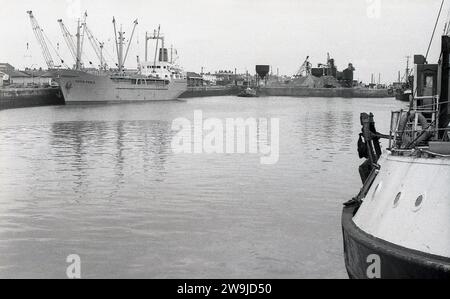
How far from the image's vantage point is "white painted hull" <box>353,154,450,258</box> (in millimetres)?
9406

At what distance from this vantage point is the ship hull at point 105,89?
106 metres

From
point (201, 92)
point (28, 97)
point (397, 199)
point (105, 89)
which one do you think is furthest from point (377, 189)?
point (201, 92)

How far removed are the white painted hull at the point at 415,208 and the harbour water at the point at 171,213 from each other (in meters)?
2.55

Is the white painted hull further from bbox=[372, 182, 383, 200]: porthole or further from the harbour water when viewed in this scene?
the harbour water

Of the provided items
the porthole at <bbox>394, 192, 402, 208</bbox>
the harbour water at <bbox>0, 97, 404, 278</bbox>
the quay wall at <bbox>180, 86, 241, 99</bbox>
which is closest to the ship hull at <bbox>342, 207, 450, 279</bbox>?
the porthole at <bbox>394, 192, 402, 208</bbox>

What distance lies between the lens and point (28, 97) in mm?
92562

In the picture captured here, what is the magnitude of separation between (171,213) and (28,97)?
80484 mm

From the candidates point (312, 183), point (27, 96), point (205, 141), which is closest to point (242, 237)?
point (312, 183)

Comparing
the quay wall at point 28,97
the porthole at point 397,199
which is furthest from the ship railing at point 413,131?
the quay wall at point 28,97

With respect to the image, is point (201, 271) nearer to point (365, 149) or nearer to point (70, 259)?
point (70, 259)

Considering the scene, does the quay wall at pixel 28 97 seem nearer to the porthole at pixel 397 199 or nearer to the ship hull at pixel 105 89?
the ship hull at pixel 105 89

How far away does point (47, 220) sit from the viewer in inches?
700
